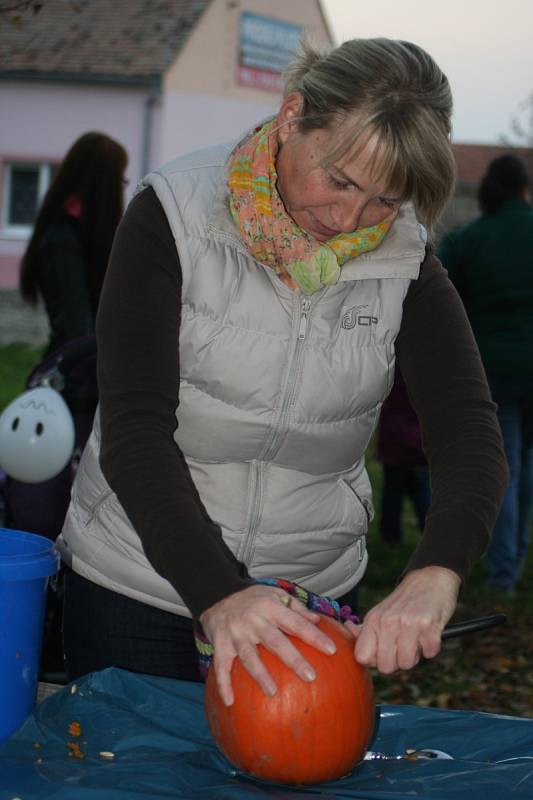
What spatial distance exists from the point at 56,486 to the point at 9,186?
14.3 metres

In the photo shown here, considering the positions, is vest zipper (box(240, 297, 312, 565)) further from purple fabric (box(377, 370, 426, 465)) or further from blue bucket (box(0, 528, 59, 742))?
purple fabric (box(377, 370, 426, 465))

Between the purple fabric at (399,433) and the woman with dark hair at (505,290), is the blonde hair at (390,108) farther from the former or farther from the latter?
the purple fabric at (399,433)

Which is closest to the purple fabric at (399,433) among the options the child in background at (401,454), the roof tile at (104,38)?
the child in background at (401,454)

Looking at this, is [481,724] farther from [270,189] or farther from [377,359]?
[270,189]

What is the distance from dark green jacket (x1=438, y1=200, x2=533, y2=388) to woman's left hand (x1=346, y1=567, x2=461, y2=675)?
Result: 3.95 metres

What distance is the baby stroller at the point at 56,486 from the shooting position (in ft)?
11.3

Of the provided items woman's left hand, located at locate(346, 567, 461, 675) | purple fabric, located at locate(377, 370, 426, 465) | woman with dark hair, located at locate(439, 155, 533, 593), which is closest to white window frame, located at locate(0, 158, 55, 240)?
purple fabric, located at locate(377, 370, 426, 465)

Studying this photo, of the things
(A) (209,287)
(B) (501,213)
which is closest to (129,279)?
(A) (209,287)

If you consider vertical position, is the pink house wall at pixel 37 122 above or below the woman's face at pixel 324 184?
→ below

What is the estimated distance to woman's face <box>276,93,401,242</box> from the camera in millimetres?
1736

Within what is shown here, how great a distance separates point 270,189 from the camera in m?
1.85

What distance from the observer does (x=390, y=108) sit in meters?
1.70

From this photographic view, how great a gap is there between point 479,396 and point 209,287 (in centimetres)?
50

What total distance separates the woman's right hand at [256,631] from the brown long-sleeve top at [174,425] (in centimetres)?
3
